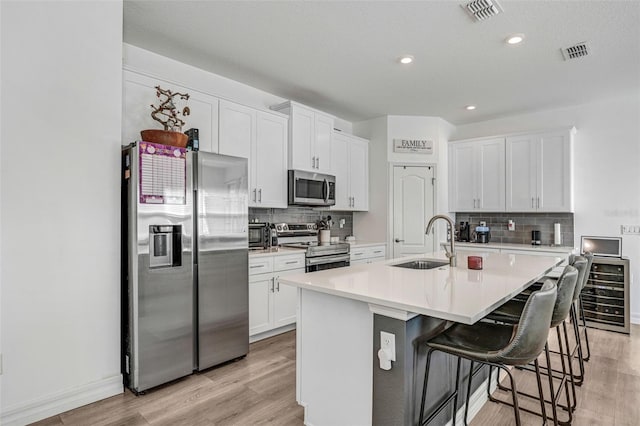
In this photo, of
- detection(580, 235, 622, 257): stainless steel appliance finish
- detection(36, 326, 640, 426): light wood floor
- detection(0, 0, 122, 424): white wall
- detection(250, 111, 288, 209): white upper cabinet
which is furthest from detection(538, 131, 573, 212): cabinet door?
detection(0, 0, 122, 424): white wall

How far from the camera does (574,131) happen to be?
4.56m

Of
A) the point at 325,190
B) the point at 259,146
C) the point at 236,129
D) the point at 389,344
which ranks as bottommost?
the point at 389,344

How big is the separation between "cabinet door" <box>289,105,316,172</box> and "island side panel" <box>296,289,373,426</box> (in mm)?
2317

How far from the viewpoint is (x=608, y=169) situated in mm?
4414

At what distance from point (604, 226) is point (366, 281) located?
4.14m

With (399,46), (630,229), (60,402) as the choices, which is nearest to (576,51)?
(399,46)

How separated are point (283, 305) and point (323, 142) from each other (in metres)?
2.10

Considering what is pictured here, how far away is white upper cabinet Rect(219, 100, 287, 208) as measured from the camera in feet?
11.4

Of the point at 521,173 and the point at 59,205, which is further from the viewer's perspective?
the point at 521,173

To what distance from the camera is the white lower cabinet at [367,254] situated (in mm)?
4535

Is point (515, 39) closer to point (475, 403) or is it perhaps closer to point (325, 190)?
point (325, 190)

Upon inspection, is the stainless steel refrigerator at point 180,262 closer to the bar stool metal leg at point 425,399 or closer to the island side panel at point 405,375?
the island side panel at point 405,375

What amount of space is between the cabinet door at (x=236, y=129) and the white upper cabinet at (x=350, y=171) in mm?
1342

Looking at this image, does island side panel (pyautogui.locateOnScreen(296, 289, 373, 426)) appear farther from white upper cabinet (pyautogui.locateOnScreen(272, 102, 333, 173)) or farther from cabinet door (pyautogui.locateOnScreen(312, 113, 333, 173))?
cabinet door (pyautogui.locateOnScreen(312, 113, 333, 173))
